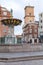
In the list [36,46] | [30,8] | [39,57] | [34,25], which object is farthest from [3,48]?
[30,8]

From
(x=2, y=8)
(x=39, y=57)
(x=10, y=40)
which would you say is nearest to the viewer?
(x=39, y=57)

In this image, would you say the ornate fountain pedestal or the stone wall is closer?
the stone wall

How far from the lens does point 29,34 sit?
88188mm

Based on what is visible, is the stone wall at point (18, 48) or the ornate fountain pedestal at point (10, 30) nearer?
the stone wall at point (18, 48)

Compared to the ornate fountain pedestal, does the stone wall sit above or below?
below

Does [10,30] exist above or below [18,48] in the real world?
above

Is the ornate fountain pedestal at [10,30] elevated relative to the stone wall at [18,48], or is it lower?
elevated

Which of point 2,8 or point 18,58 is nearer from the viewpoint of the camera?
point 18,58

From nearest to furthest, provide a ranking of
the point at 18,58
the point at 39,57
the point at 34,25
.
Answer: the point at 18,58
the point at 39,57
the point at 34,25

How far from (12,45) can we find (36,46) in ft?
9.92

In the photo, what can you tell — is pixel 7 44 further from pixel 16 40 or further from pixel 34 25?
pixel 34 25

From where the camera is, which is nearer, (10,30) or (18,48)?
(18,48)

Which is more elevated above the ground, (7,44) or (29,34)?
(7,44)

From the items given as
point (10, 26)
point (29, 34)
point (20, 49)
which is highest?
point (10, 26)
